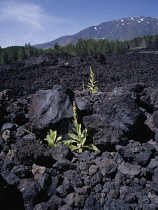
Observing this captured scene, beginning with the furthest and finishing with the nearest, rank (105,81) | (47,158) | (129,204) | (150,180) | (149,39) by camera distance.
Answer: (149,39) → (105,81) → (47,158) → (150,180) → (129,204)

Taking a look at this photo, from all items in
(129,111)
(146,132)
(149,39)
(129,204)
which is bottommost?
(129,204)

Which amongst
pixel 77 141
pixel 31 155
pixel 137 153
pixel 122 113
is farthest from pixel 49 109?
pixel 137 153

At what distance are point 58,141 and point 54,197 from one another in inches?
67.9

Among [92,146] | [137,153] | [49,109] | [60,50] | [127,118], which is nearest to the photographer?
[137,153]

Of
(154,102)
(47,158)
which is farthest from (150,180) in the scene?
(154,102)

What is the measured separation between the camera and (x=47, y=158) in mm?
4230

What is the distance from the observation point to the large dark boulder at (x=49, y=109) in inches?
203

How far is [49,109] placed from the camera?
533 centimetres

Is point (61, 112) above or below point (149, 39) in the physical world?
below

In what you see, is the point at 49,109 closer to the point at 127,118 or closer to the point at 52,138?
the point at 52,138

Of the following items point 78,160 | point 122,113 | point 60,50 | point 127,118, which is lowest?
point 78,160

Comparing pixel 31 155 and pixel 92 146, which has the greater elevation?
pixel 31 155

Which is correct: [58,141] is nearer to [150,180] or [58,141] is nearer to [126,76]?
[150,180]

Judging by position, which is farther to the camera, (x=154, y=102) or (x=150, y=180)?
(x=154, y=102)
